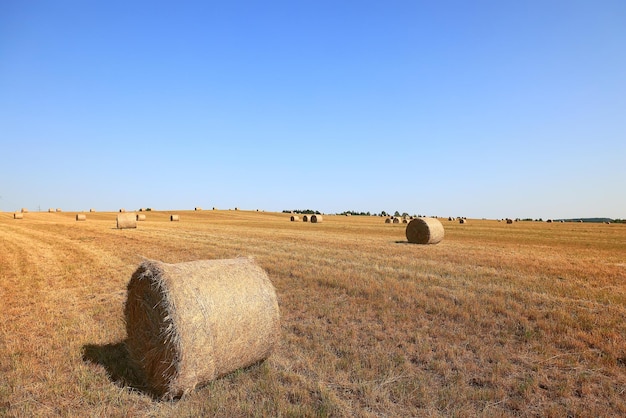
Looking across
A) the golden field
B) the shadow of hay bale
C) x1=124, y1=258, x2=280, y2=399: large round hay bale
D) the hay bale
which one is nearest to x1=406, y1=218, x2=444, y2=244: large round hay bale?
the golden field

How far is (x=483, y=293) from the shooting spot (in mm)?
10445

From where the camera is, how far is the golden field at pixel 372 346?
5.10 metres

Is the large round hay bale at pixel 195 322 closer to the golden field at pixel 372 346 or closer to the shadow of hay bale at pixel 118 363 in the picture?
the shadow of hay bale at pixel 118 363

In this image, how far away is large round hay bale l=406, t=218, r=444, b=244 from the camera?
23.1m

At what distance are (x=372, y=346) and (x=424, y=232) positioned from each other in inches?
672

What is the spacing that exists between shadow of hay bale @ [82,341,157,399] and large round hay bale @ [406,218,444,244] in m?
18.9

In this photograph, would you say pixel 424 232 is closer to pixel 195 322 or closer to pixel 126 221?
pixel 195 322

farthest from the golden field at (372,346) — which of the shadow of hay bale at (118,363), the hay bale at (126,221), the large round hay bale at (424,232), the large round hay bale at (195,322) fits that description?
the hay bale at (126,221)

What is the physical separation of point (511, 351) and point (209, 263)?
559 centimetres

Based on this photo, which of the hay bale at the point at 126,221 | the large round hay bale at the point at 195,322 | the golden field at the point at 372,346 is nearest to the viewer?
the golden field at the point at 372,346

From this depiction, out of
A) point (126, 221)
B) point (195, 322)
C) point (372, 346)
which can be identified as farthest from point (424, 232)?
point (126, 221)

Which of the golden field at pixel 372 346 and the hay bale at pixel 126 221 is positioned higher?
the hay bale at pixel 126 221

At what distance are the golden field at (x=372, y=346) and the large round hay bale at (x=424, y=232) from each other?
349 inches

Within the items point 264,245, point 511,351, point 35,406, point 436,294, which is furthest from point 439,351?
point 264,245
